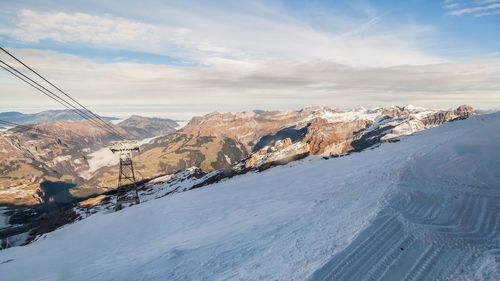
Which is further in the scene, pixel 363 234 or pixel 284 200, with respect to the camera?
pixel 284 200

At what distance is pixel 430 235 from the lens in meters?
13.2

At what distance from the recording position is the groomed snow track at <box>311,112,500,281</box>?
1073 cm

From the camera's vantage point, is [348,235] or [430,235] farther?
[348,235]

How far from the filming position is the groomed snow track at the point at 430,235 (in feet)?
35.2

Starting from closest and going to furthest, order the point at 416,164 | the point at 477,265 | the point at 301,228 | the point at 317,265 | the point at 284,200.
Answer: the point at 477,265 < the point at 317,265 < the point at 301,228 < the point at 284,200 < the point at 416,164

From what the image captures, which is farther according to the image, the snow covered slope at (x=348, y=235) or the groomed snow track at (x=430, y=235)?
the snow covered slope at (x=348, y=235)

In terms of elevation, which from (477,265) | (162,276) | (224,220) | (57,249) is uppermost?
(477,265)

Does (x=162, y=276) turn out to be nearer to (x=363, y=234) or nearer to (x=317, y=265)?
(x=317, y=265)

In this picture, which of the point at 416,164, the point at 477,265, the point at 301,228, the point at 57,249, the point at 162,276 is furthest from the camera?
Result: the point at 57,249

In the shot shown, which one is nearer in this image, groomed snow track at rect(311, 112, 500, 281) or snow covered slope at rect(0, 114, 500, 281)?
groomed snow track at rect(311, 112, 500, 281)

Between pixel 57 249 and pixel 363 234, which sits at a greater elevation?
pixel 363 234

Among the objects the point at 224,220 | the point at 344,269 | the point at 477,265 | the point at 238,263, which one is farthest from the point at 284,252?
the point at 224,220

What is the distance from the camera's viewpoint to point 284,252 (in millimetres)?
13312

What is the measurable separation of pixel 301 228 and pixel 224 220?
8830mm
